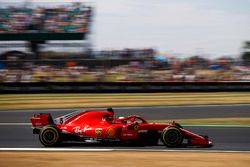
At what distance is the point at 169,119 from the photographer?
1366 cm

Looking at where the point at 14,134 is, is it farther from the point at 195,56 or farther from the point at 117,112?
the point at 195,56

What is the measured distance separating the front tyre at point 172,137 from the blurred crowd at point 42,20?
22.2 m

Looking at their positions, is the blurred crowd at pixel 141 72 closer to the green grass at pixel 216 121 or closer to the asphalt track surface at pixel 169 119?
the asphalt track surface at pixel 169 119

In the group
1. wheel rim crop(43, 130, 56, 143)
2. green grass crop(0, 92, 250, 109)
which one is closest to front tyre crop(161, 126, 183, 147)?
wheel rim crop(43, 130, 56, 143)

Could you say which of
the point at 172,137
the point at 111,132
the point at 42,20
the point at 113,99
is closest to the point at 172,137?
the point at 172,137

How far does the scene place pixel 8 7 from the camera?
29.9m

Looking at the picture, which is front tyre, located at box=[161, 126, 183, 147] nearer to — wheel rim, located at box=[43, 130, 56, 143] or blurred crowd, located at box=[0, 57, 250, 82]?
wheel rim, located at box=[43, 130, 56, 143]

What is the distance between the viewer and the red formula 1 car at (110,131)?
8438 mm

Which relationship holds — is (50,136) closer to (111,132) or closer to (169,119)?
(111,132)

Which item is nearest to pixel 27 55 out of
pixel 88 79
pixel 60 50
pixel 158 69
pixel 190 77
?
pixel 60 50

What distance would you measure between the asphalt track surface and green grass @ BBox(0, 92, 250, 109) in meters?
1.10

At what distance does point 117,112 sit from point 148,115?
1.40 m

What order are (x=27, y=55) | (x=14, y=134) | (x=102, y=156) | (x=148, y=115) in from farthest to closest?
(x=27, y=55) → (x=148, y=115) → (x=14, y=134) → (x=102, y=156)

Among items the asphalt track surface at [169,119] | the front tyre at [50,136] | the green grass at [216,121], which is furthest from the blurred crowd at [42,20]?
the front tyre at [50,136]
